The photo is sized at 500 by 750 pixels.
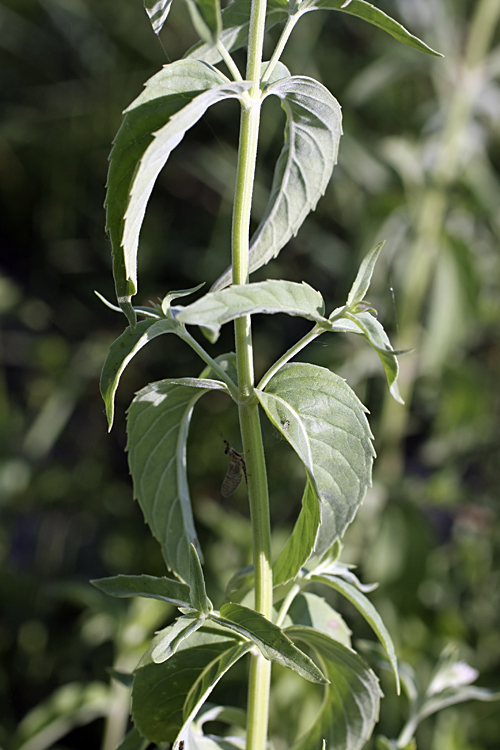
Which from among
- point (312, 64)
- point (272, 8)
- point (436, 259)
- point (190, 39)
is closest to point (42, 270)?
point (190, 39)

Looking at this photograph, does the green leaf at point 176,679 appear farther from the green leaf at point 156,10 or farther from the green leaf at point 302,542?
the green leaf at point 156,10

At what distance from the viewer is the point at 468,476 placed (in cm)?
140

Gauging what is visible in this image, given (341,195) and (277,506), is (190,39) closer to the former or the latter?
(341,195)

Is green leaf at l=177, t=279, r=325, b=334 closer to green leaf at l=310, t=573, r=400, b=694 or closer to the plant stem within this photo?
the plant stem

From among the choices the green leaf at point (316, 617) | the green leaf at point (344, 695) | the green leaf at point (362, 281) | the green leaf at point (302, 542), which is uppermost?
the green leaf at point (362, 281)

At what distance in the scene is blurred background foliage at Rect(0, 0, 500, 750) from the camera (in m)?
0.94

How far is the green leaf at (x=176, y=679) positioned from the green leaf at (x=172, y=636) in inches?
1.7

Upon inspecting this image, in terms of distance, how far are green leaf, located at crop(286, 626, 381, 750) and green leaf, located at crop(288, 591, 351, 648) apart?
1cm

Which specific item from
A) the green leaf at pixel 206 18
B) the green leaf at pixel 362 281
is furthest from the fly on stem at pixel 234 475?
the green leaf at pixel 206 18

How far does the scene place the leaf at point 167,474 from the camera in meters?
0.36

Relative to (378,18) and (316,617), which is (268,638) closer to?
(316,617)

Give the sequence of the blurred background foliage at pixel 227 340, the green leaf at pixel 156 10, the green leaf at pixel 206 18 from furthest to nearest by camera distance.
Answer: the blurred background foliage at pixel 227 340, the green leaf at pixel 156 10, the green leaf at pixel 206 18

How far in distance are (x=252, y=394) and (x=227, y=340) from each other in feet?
3.21

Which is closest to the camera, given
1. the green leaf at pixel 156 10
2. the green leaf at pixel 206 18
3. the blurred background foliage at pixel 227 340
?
the green leaf at pixel 206 18
